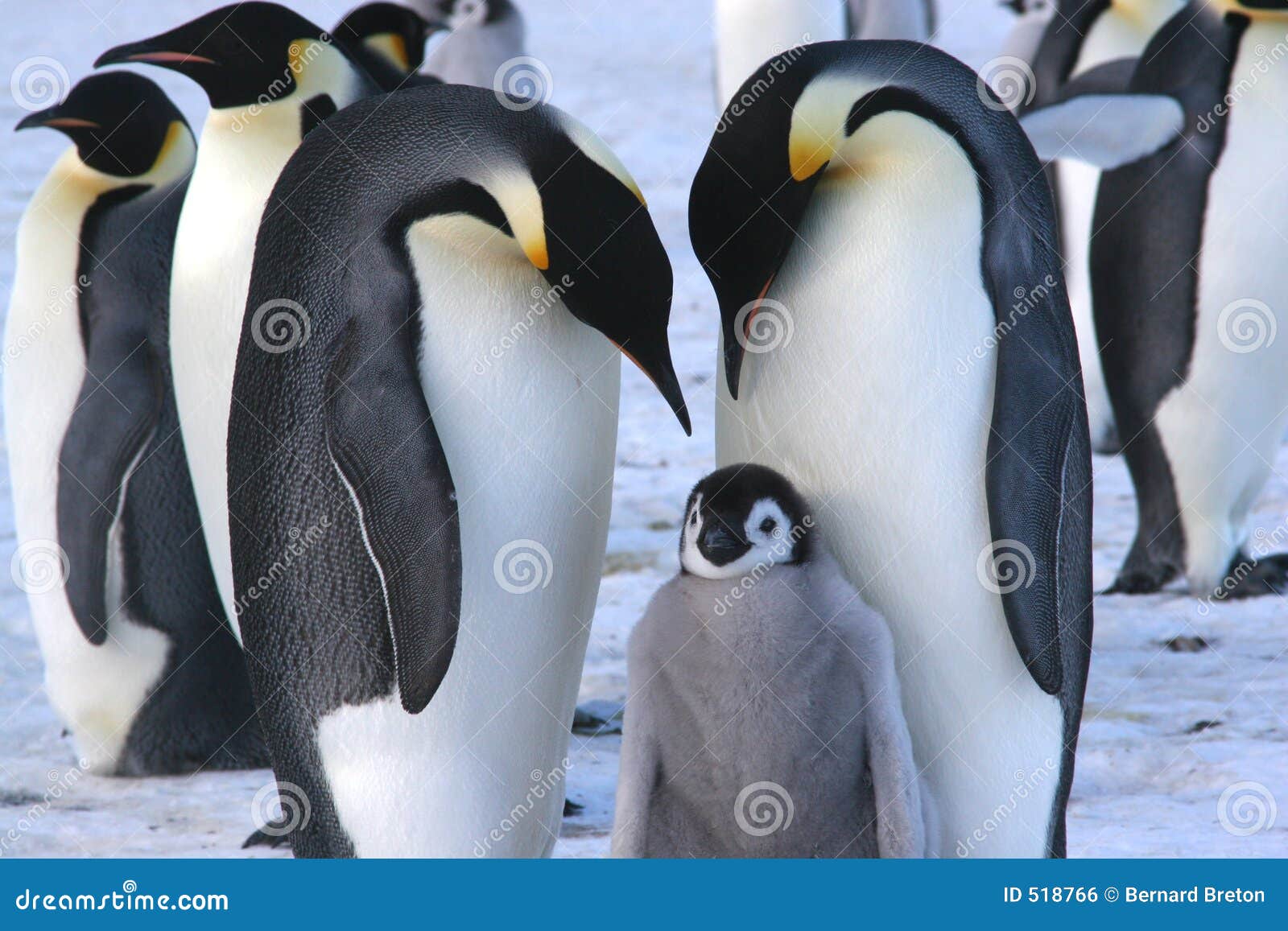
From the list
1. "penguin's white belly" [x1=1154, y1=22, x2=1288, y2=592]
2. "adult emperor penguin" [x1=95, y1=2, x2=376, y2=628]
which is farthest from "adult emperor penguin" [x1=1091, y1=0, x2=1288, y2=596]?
"adult emperor penguin" [x1=95, y1=2, x2=376, y2=628]

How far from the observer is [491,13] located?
7.30m

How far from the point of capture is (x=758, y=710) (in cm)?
A: 191

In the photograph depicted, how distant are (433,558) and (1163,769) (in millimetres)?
1441

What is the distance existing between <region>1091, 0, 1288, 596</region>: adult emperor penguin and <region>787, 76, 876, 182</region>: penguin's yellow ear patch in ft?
6.71

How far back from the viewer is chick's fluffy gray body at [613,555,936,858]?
1.90 meters

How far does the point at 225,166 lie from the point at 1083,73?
3338 millimetres

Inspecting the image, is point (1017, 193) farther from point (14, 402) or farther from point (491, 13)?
point (491, 13)

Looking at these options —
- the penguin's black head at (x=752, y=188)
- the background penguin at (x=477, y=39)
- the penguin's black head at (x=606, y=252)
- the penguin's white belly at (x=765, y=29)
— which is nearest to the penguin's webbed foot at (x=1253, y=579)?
the penguin's white belly at (x=765, y=29)

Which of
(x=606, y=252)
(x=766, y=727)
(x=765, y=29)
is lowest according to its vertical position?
(x=766, y=727)

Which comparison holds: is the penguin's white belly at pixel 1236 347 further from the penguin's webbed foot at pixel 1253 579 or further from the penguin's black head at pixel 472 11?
the penguin's black head at pixel 472 11

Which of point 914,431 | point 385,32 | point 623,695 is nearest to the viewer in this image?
point 914,431

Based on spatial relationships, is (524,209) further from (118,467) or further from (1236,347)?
(1236,347)

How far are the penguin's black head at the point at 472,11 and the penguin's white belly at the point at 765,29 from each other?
2.02 m

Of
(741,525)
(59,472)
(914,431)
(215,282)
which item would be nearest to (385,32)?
(59,472)
